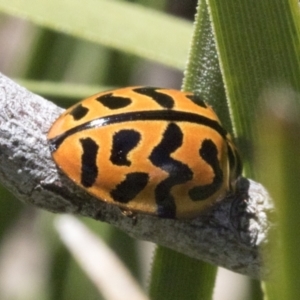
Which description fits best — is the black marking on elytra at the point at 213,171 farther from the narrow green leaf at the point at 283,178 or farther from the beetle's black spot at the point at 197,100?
the narrow green leaf at the point at 283,178

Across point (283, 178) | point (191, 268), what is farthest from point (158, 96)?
point (283, 178)

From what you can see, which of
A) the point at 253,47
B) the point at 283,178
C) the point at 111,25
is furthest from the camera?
the point at 111,25

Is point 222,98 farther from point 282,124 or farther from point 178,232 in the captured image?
point 282,124

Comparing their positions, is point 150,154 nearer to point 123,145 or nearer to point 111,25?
point 123,145

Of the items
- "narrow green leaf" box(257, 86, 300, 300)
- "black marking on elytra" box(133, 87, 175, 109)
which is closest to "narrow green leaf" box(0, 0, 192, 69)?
"black marking on elytra" box(133, 87, 175, 109)

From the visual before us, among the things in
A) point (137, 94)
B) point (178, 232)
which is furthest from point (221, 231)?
point (137, 94)
